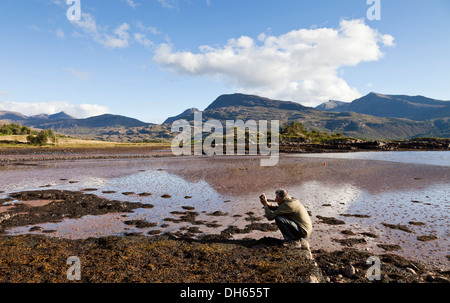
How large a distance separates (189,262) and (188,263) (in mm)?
104

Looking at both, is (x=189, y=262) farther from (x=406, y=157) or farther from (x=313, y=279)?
(x=406, y=157)

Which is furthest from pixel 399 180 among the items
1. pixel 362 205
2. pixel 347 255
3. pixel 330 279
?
pixel 330 279

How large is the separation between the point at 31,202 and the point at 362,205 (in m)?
25.7

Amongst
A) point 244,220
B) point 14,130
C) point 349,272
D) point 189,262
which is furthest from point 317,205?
point 14,130

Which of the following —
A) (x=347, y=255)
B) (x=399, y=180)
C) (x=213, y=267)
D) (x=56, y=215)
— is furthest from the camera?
(x=399, y=180)

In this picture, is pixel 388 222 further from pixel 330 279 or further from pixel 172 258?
pixel 172 258

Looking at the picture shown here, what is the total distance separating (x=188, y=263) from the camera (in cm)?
851

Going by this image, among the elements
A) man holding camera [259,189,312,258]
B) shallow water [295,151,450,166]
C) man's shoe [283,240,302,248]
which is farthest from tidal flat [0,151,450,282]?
shallow water [295,151,450,166]

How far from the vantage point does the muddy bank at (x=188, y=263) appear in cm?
742

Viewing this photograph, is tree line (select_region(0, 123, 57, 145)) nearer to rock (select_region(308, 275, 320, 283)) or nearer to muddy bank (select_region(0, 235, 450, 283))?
muddy bank (select_region(0, 235, 450, 283))

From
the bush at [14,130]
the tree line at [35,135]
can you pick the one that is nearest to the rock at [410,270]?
the tree line at [35,135]

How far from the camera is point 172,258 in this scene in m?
8.96

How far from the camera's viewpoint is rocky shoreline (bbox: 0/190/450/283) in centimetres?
744

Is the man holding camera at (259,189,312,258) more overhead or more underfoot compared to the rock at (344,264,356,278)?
more overhead
